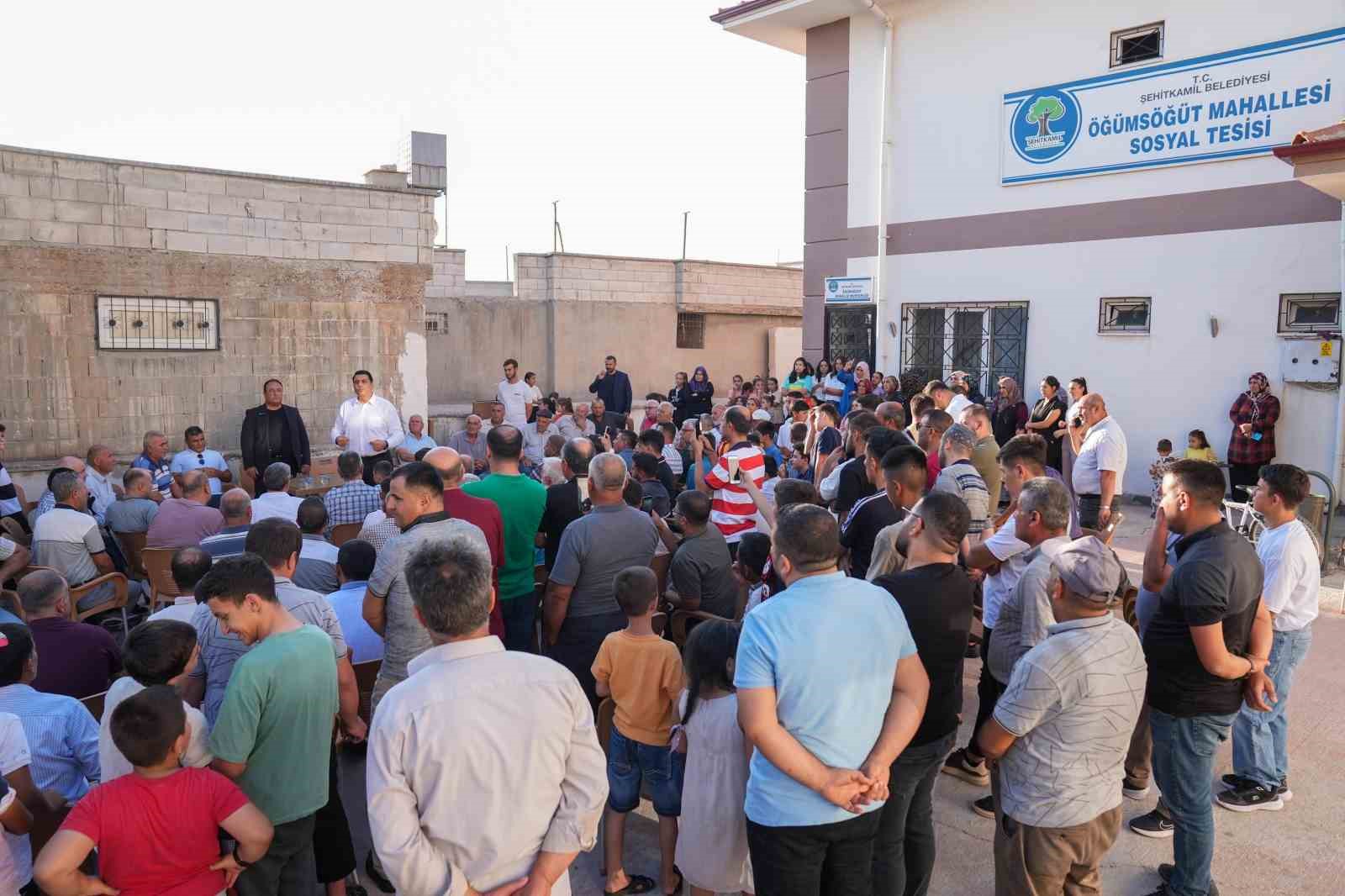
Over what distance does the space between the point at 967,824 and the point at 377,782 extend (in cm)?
300

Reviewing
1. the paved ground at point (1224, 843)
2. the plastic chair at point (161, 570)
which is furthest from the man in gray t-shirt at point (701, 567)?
the plastic chair at point (161, 570)

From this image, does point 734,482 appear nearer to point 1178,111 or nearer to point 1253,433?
point 1253,433

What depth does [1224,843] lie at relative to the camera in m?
3.96

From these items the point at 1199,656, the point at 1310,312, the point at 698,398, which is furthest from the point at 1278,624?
the point at 698,398

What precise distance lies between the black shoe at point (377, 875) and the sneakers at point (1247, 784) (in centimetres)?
378

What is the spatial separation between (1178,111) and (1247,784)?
9.09 m

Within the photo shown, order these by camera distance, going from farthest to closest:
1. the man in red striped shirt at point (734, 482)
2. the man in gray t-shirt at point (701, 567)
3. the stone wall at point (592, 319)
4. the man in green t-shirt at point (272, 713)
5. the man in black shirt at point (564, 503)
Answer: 1. the stone wall at point (592, 319)
2. the man in red striped shirt at point (734, 482)
3. the man in black shirt at point (564, 503)
4. the man in gray t-shirt at point (701, 567)
5. the man in green t-shirt at point (272, 713)

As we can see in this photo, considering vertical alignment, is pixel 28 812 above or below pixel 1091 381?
below

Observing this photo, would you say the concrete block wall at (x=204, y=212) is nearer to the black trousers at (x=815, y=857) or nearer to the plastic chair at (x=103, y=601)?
the plastic chair at (x=103, y=601)

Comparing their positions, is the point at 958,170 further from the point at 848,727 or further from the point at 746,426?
the point at 848,727

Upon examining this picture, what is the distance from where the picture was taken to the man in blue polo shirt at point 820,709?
2.47 metres

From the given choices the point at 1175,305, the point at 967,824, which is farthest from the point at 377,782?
the point at 1175,305

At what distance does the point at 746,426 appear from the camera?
605 centimetres

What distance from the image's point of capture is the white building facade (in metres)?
10.1
